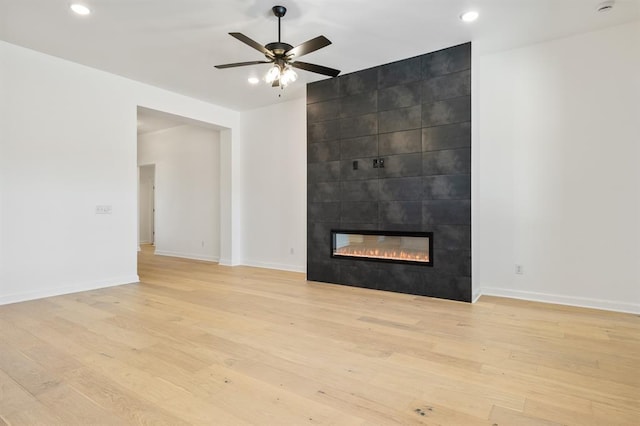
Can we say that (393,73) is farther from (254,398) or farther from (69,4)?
(254,398)

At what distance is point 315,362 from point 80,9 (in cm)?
378

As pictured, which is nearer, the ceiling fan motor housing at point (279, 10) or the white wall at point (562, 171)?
the ceiling fan motor housing at point (279, 10)

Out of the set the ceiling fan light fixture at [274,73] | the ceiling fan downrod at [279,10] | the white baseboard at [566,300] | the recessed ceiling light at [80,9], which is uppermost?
the recessed ceiling light at [80,9]

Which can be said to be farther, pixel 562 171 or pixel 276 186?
pixel 276 186

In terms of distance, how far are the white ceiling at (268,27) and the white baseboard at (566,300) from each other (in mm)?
2872

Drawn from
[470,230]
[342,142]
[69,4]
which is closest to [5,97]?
[69,4]

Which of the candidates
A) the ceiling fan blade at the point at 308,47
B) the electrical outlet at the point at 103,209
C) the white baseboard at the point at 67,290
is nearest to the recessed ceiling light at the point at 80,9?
the ceiling fan blade at the point at 308,47

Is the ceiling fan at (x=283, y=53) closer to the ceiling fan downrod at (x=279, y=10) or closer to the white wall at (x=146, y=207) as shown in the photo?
the ceiling fan downrod at (x=279, y=10)

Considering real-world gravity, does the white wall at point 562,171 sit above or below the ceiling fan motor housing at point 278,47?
below

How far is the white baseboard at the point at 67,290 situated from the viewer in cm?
381

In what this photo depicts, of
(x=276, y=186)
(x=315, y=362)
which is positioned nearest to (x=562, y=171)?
(x=315, y=362)

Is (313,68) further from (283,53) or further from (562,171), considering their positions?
(562,171)

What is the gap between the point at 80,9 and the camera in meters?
3.15

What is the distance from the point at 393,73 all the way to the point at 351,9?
136cm
